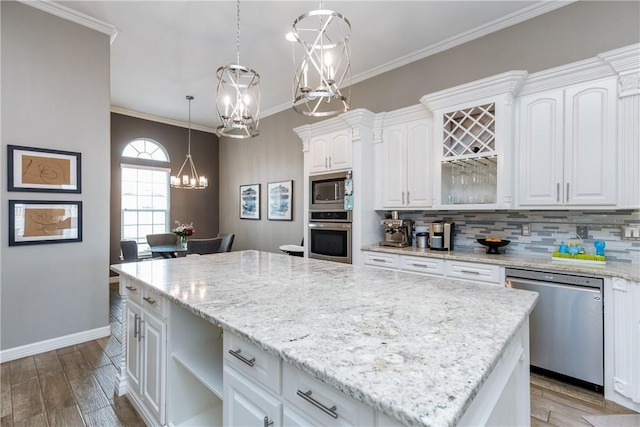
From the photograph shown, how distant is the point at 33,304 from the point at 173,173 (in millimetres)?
4039

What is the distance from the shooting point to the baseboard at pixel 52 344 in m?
2.71

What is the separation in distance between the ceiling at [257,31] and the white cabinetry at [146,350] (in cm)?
263

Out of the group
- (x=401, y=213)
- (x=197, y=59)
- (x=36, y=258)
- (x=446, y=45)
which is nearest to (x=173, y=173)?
(x=197, y=59)

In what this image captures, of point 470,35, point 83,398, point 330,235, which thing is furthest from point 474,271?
point 83,398

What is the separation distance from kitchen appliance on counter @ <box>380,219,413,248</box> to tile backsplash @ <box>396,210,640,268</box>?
0.20 metres

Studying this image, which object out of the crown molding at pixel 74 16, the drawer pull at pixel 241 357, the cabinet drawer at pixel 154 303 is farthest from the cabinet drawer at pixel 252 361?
the crown molding at pixel 74 16

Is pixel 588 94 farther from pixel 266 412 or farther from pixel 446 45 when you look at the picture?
pixel 266 412

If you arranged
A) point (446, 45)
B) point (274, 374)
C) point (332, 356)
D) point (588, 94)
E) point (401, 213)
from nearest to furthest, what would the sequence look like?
point (332, 356)
point (274, 374)
point (588, 94)
point (446, 45)
point (401, 213)

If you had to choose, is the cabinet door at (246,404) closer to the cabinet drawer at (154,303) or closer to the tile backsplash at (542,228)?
the cabinet drawer at (154,303)

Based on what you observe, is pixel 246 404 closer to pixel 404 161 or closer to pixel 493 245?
pixel 493 245

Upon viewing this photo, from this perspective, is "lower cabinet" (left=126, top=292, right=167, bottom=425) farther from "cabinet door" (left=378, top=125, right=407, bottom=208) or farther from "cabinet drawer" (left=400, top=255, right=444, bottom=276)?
"cabinet door" (left=378, top=125, right=407, bottom=208)

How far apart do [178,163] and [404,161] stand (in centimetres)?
502

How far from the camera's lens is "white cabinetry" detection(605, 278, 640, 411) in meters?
2.01

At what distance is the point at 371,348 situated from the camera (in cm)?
90
